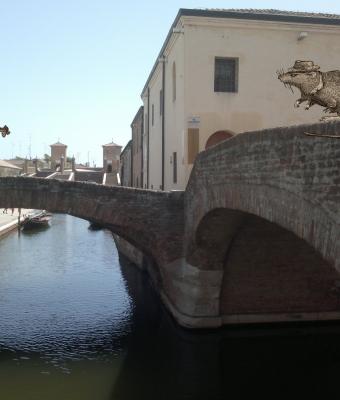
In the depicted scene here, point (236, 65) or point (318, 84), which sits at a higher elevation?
point (236, 65)

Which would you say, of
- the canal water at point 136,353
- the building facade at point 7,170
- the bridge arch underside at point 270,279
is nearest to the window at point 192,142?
the bridge arch underside at point 270,279

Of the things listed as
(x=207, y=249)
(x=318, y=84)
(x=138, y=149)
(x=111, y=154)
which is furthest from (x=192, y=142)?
(x=111, y=154)

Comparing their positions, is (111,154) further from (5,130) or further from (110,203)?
(5,130)

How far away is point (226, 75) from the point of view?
18.7 metres

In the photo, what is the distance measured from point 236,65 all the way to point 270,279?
26.9 ft

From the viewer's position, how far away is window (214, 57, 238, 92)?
1856cm

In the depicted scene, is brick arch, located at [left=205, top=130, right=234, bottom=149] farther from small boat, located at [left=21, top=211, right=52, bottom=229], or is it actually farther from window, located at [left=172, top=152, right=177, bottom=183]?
small boat, located at [left=21, top=211, right=52, bottom=229]

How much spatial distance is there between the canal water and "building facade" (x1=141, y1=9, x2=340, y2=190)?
215 inches

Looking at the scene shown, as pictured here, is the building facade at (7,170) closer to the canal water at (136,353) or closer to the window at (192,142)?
the canal water at (136,353)

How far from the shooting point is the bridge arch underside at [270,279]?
1395 cm

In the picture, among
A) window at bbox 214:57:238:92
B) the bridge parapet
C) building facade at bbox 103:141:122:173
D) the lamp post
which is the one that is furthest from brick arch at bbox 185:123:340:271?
building facade at bbox 103:141:122:173

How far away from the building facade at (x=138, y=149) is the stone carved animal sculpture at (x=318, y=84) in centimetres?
2307

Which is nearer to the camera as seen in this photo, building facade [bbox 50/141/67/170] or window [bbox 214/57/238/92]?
window [bbox 214/57/238/92]

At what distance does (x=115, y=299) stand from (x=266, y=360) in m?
7.51
